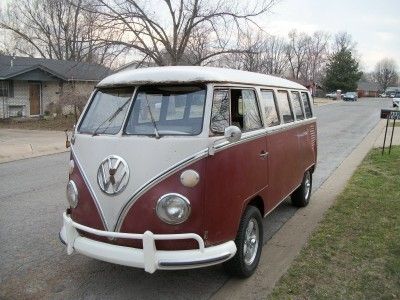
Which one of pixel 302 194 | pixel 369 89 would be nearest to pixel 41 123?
pixel 302 194

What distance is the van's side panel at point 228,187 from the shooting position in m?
3.84

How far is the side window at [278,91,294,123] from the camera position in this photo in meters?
5.85

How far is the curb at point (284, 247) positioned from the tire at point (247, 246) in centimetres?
11

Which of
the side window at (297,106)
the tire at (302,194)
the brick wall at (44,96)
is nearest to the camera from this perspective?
the side window at (297,106)

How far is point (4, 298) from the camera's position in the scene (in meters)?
4.09

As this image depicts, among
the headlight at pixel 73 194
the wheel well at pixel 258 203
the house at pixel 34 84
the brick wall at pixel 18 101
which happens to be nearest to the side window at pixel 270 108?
the wheel well at pixel 258 203

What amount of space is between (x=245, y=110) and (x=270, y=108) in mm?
838

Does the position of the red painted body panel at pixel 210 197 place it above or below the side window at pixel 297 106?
below

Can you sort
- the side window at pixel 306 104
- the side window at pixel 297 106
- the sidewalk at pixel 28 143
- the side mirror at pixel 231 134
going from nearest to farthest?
1. the side mirror at pixel 231 134
2. the side window at pixel 297 106
3. the side window at pixel 306 104
4. the sidewalk at pixel 28 143

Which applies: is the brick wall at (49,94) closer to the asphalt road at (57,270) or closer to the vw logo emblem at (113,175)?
the asphalt road at (57,270)

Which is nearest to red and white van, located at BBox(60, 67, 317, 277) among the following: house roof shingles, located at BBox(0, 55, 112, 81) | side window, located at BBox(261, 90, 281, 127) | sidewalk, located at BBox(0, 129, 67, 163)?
side window, located at BBox(261, 90, 281, 127)

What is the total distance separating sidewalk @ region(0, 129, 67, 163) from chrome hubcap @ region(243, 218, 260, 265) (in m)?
9.79

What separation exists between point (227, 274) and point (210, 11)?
2364 centimetres

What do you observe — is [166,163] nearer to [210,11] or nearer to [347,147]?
[347,147]
